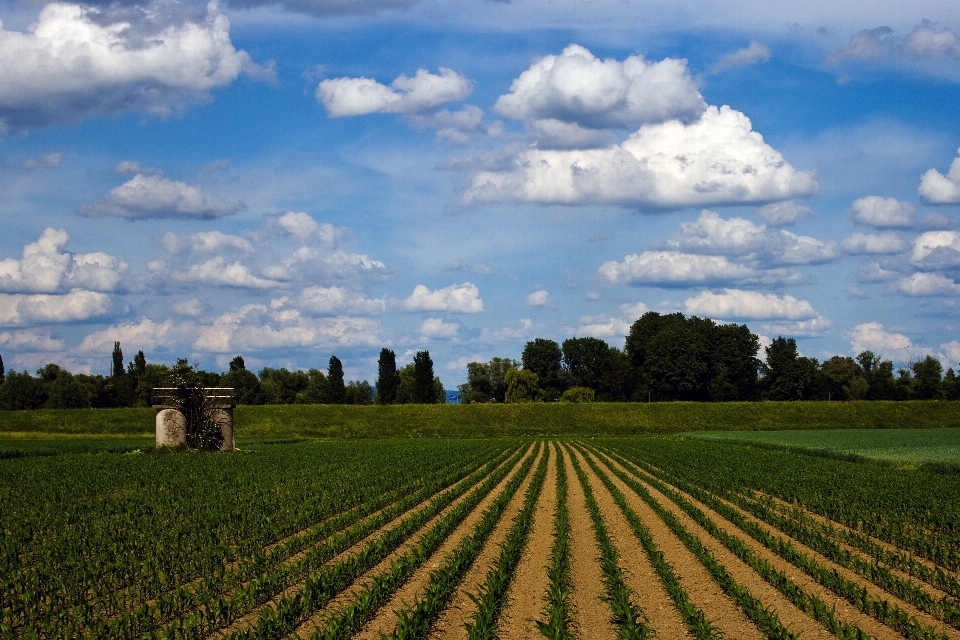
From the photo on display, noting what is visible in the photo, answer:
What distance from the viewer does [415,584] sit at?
1553cm

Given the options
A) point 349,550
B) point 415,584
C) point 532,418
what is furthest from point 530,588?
point 532,418

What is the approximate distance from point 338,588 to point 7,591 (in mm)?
5258

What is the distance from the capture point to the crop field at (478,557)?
1276cm

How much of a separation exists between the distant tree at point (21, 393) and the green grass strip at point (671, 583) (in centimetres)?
12688

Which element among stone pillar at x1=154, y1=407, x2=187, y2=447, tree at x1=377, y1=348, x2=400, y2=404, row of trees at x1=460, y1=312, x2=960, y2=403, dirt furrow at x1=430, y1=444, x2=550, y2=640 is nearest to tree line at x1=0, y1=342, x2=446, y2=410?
tree at x1=377, y1=348, x2=400, y2=404

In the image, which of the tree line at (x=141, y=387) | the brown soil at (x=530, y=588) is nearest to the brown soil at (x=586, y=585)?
the brown soil at (x=530, y=588)

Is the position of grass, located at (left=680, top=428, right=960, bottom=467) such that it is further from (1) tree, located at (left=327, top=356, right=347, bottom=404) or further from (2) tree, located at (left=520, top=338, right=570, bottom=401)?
(2) tree, located at (left=520, top=338, right=570, bottom=401)

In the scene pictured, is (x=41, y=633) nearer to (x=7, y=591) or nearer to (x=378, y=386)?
(x=7, y=591)

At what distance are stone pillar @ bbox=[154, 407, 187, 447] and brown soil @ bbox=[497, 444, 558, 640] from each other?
37.7 metres

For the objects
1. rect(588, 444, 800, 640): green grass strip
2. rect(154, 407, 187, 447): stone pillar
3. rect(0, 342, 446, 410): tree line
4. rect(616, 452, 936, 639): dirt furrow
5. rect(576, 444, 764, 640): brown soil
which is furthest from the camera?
rect(0, 342, 446, 410): tree line

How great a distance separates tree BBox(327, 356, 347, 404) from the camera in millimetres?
143375

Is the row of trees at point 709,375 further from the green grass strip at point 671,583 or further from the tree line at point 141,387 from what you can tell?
the green grass strip at point 671,583

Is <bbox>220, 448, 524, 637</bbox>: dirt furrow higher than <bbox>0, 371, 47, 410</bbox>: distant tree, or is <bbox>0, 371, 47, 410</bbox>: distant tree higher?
<bbox>0, 371, 47, 410</bbox>: distant tree

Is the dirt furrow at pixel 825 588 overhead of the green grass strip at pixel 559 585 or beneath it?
beneath
